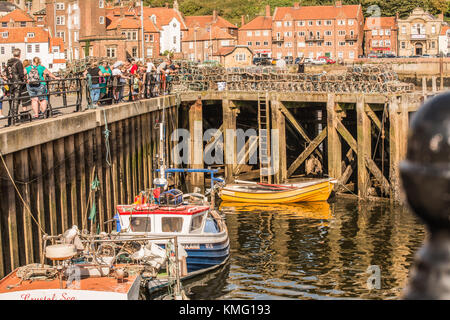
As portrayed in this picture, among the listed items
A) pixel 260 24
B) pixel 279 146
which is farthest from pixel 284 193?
pixel 260 24

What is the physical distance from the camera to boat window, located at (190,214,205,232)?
61.7 ft

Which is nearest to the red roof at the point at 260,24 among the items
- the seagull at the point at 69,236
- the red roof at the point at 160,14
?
the red roof at the point at 160,14

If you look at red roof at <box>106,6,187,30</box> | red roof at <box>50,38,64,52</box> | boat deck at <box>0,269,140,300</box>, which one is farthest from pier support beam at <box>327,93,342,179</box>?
red roof at <box>106,6,187,30</box>

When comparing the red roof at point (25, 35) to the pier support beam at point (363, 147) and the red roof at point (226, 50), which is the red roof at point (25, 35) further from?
the pier support beam at point (363, 147)

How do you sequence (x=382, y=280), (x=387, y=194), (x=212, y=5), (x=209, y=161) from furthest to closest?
(x=212, y=5)
(x=209, y=161)
(x=387, y=194)
(x=382, y=280)

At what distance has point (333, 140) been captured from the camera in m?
32.2

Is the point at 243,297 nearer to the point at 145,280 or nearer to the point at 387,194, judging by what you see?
the point at 145,280

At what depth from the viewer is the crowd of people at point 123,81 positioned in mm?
23469

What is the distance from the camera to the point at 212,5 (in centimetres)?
13925

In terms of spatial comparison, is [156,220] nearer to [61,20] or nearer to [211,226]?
[211,226]

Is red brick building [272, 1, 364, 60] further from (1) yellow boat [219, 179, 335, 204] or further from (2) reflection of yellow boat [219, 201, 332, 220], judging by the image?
(2) reflection of yellow boat [219, 201, 332, 220]

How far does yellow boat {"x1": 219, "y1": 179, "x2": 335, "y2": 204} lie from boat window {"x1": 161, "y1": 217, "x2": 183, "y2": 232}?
1284cm

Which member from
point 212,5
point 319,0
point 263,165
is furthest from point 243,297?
point 212,5

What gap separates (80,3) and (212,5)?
189 ft
